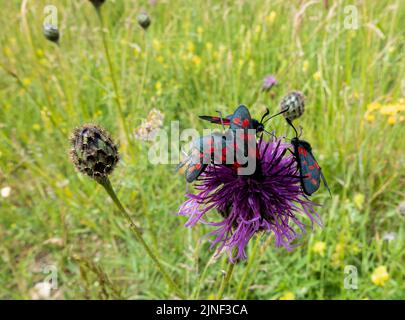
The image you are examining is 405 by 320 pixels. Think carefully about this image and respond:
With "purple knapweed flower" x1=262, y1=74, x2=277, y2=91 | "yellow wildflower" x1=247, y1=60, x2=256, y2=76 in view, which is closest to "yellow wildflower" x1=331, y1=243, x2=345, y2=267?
"purple knapweed flower" x1=262, y1=74, x2=277, y2=91

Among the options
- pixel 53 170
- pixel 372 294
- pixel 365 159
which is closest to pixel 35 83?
pixel 53 170

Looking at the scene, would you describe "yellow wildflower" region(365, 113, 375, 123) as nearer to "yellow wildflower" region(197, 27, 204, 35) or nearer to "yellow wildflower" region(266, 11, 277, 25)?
"yellow wildflower" region(266, 11, 277, 25)

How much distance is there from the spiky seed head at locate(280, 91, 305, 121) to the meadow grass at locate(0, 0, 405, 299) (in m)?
0.11

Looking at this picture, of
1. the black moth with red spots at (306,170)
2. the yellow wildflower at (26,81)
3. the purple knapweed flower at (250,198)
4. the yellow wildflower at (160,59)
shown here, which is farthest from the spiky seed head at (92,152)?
the yellow wildflower at (26,81)

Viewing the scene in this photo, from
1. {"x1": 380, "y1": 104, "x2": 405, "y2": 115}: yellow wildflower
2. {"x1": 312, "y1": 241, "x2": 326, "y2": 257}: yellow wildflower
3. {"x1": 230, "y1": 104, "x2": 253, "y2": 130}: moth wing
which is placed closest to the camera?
{"x1": 230, "y1": 104, "x2": 253, "y2": 130}: moth wing

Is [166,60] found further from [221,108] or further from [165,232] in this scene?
[165,232]

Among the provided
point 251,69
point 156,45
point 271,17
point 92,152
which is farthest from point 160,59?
point 92,152

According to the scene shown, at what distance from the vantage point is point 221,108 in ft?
10.2

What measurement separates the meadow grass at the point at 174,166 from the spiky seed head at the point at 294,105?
A: 11 cm

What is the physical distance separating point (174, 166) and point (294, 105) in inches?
49.5

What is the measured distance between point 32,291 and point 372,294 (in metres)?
2.06

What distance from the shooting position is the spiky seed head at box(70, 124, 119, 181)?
1.32m

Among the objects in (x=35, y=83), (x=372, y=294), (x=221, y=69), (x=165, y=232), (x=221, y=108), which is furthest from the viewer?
(x=35, y=83)

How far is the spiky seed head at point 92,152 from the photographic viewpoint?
4.32 feet
